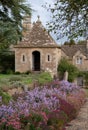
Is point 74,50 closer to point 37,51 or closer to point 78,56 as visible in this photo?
point 78,56

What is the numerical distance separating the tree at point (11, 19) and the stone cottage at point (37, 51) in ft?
58.8

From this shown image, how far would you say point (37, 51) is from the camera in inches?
1864

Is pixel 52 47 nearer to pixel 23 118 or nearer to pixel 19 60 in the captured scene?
pixel 19 60

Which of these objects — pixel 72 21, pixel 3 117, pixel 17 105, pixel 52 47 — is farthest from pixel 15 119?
pixel 52 47

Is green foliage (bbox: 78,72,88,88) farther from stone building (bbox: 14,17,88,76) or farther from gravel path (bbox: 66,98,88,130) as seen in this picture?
gravel path (bbox: 66,98,88,130)

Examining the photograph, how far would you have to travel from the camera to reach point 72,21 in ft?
30.7

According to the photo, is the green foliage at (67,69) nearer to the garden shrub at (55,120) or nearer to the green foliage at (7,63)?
the green foliage at (7,63)

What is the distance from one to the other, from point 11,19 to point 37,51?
20510mm

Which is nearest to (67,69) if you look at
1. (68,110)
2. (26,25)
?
(26,25)

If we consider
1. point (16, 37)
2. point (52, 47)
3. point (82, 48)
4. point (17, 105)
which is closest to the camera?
point (17, 105)

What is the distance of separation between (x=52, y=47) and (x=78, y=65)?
10.7m

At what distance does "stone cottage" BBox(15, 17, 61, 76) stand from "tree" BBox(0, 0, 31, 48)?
58.8 feet

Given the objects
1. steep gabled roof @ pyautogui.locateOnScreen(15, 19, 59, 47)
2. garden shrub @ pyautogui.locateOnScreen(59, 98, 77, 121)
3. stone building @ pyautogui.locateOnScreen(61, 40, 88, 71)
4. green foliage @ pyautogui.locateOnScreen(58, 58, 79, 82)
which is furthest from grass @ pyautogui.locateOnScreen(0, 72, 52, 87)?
stone building @ pyautogui.locateOnScreen(61, 40, 88, 71)

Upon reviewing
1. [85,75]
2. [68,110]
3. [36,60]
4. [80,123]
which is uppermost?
[36,60]
